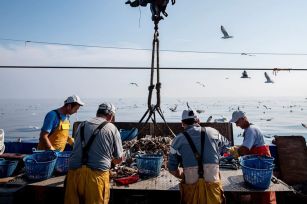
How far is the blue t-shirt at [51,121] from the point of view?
493 centimetres

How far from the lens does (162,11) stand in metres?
5.46

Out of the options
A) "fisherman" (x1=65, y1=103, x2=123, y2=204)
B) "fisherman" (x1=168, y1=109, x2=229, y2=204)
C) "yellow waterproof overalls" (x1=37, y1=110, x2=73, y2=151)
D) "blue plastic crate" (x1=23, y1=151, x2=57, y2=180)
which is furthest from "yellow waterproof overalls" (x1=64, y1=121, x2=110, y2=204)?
"yellow waterproof overalls" (x1=37, y1=110, x2=73, y2=151)

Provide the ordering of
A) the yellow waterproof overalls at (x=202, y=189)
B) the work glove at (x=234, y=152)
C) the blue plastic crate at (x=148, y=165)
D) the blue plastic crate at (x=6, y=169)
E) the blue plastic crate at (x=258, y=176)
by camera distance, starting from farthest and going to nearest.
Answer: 1. the work glove at (x=234, y=152)
2. the blue plastic crate at (x=6, y=169)
3. the blue plastic crate at (x=148, y=165)
4. the blue plastic crate at (x=258, y=176)
5. the yellow waterproof overalls at (x=202, y=189)

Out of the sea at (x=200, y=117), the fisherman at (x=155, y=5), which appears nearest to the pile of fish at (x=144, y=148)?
the fisherman at (x=155, y=5)

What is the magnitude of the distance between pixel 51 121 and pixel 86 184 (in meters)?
2.11

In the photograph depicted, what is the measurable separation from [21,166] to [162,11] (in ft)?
14.5

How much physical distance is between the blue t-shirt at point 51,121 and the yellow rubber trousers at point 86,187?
6.09 ft

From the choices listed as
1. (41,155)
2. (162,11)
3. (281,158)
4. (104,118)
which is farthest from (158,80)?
(281,158)

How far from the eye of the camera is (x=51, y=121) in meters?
4.98

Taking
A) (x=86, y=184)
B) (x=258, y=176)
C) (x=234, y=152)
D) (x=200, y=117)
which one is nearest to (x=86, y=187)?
(x=86, y=184)

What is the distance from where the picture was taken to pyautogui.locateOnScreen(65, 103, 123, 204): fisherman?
333 centimetres

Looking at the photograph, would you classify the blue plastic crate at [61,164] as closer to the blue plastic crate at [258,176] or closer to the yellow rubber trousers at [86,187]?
the yellow rubber trousers at [86,187]

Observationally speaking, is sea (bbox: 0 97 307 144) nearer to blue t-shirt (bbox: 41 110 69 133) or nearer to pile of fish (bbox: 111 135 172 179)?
pile of fish (bbox: 111 135 172 179)

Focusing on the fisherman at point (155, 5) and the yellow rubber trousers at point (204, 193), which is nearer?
the yellow rubber trousers at point (204, 193)
